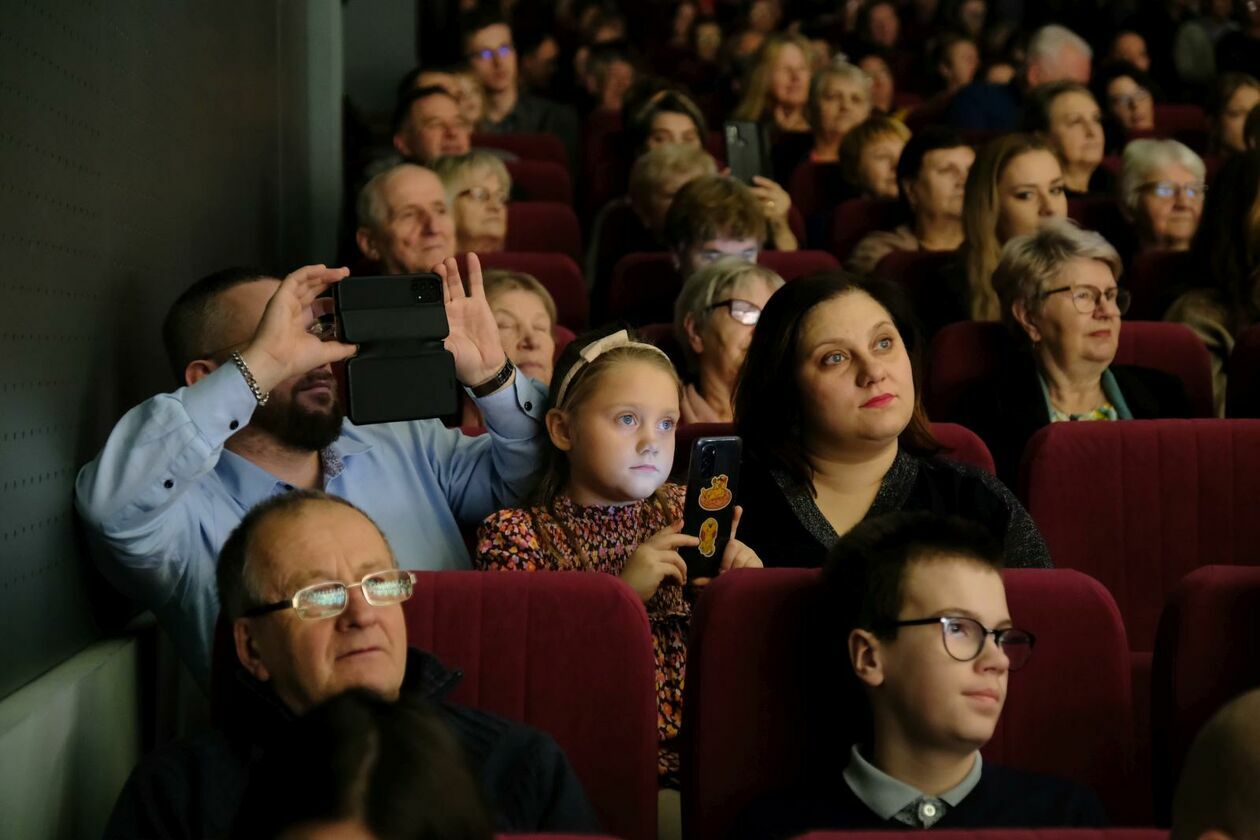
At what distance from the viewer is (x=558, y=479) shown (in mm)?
2547

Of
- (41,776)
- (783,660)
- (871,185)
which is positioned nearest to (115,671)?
(41,776)

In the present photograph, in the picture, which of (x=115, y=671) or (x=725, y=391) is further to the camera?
(x=725, y=391)

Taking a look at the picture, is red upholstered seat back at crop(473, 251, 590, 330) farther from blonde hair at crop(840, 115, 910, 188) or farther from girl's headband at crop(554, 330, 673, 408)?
blonde hair at crop(840, 115, 910, 188)

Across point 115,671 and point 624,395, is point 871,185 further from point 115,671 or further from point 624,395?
point 115,671

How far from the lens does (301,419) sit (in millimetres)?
2527

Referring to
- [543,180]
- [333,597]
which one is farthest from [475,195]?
[333,597]

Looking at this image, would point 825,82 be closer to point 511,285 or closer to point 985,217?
point 985,217

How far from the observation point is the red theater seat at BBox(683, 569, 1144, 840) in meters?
2.01

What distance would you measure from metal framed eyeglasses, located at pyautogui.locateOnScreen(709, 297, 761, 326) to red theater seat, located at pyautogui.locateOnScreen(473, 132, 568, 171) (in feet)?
10.5

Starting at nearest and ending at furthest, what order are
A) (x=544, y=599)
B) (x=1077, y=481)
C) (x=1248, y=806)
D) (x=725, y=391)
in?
(x=1248, y=806) < (x=544, y=599) < (x=1077, y=481) < (x=725, y=391)

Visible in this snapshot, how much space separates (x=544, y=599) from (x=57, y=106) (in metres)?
0.92

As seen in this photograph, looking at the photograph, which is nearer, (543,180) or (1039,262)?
(1039,262)

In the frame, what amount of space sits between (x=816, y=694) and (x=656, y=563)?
0.32 metres

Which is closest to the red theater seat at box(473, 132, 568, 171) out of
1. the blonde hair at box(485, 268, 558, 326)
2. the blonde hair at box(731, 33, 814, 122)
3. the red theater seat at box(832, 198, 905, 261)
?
the blonde hair at box(731, 33, 814, 122)
